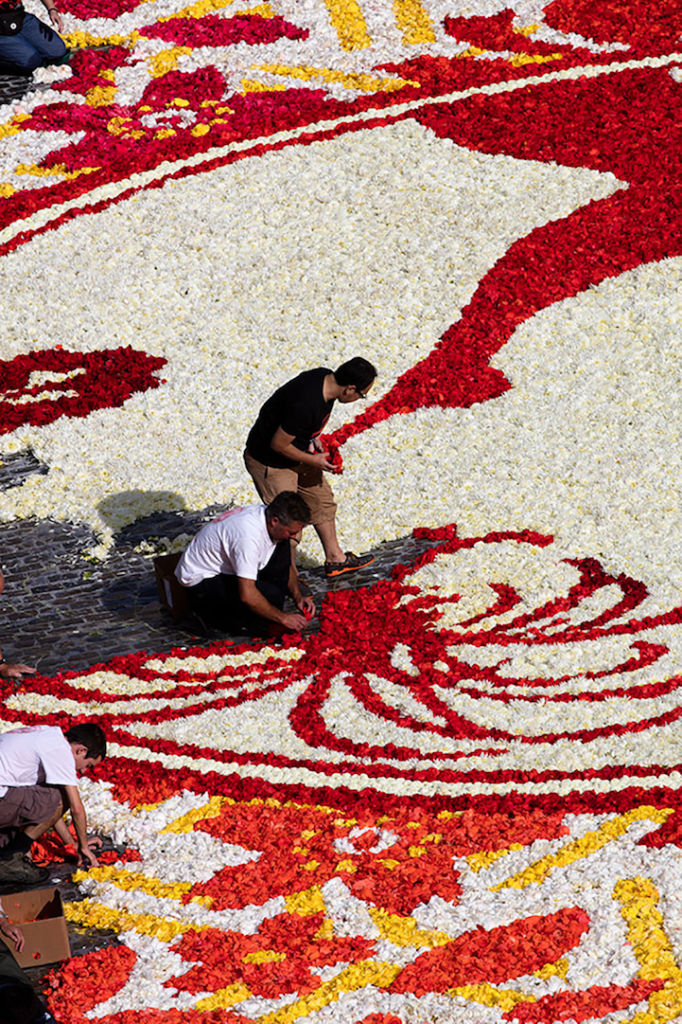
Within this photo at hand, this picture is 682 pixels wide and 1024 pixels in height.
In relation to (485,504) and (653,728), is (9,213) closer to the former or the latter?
(485,504)

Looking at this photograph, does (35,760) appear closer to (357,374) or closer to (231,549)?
(231,549)

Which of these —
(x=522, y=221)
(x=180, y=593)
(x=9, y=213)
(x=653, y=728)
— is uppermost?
(x=9, y=213)

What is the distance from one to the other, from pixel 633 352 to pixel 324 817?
6345 millimetres

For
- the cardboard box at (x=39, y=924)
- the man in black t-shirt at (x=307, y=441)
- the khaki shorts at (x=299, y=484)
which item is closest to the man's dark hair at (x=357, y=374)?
the man in black t-shirt at (x=307, y=441)

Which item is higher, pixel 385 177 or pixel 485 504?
pixel 385 177

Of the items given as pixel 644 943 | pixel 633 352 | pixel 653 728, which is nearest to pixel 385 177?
pixel 633 352

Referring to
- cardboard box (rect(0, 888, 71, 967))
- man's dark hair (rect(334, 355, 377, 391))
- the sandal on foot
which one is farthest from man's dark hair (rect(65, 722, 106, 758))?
the sandal on foot

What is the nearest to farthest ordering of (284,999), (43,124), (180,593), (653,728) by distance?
(284,999), (653,728), (180,593), (43,124)

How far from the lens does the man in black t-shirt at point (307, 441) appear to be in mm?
8555

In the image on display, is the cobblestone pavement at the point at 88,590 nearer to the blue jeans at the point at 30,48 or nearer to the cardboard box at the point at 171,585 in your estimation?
the cardboard box at the point at 171,585

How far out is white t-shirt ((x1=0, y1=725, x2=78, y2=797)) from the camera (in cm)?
632

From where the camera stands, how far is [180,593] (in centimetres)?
889

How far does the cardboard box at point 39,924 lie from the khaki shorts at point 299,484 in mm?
3794

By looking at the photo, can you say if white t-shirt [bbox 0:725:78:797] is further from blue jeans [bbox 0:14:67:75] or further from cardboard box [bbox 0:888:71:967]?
blue jeans [bbox 0:14:67:75]
